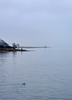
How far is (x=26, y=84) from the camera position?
30453 millimetres

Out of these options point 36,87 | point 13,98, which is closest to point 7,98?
point 13,98

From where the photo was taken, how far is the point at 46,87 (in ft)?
93.7

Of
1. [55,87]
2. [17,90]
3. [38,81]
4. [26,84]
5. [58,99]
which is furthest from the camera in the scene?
[38,81]

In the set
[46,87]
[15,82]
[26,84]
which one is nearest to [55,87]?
[46,87]

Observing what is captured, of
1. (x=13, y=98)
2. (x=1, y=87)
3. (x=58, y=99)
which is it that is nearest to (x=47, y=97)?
(x=58, y=99)

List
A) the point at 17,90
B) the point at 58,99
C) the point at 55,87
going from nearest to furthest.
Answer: the point at 58,99 → the point at 17,90 → the point at 55,87

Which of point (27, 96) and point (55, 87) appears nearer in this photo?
point (27, 96)

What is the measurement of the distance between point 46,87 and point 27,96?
4.68 meters

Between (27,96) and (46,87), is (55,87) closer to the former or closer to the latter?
(46,87)

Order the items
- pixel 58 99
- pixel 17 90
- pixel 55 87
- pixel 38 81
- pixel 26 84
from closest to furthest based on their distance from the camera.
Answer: pixel 58 99, pixel 17 90, pixel 55 87, pixel 26 84, pixel 38 81

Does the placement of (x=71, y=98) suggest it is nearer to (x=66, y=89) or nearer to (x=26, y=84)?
(x=66, y=89)

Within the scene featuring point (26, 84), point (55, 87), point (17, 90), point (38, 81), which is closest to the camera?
point (17, 90)

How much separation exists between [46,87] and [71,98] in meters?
5.31

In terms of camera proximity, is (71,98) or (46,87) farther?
(46,87)
